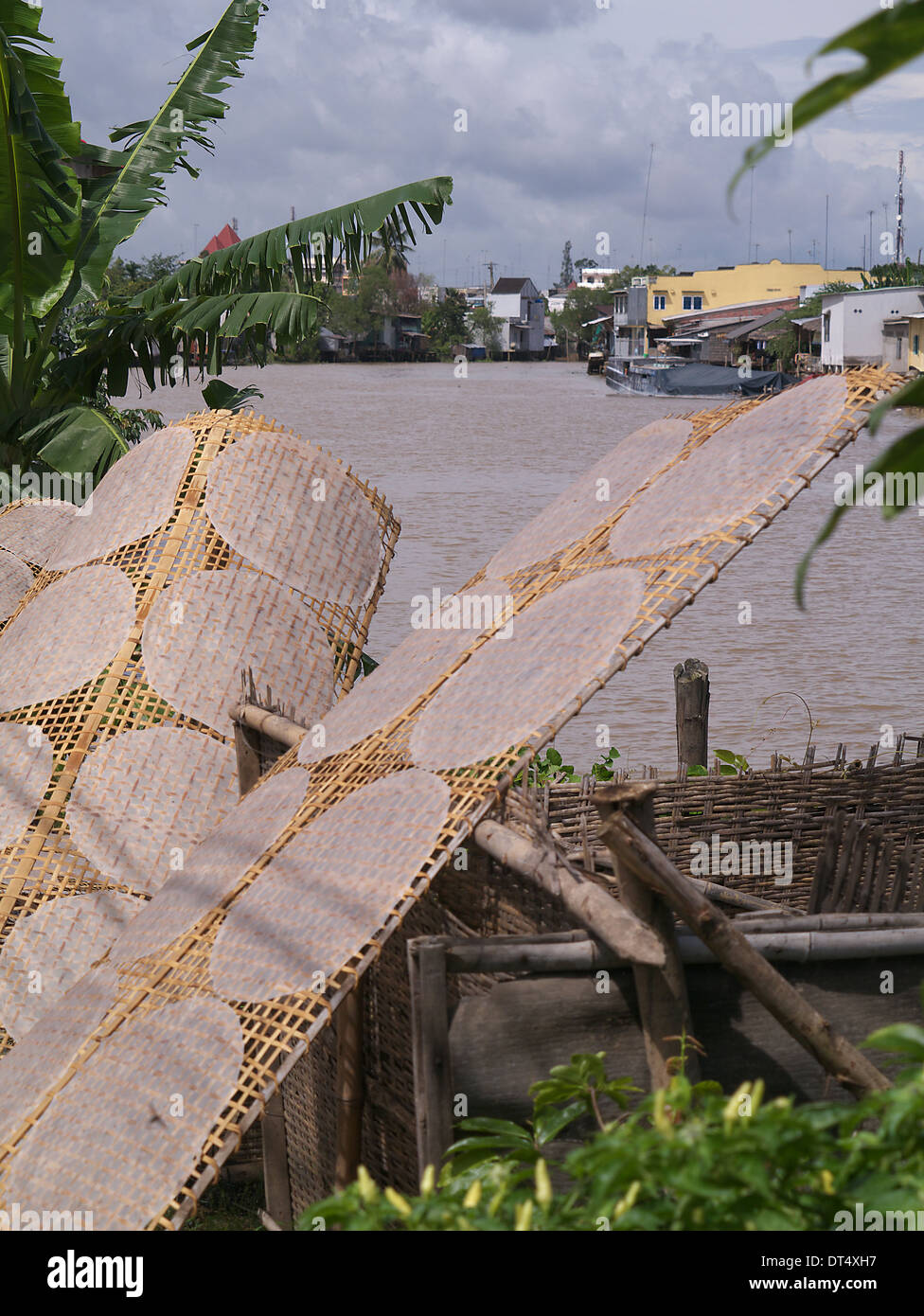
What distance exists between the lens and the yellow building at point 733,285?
270 feet

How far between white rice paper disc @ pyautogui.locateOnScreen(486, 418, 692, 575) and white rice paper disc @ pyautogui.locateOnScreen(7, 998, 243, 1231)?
5.18 ft

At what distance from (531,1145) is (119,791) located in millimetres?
2298

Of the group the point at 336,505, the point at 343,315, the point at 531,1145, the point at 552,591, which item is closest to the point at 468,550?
the point at 336,505

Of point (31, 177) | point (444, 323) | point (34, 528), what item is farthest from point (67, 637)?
point (444, 323)

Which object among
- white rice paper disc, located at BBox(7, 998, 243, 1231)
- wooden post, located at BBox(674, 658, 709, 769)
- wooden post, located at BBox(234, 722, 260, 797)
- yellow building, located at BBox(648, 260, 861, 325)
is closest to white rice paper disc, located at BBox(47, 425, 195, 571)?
wooden post, located at BBox(234, 722, 260, 797)

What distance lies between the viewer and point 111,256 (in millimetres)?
10008

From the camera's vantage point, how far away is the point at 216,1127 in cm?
256

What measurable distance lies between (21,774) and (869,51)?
3419mm

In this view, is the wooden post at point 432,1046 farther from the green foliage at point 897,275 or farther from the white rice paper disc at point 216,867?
the green foliage at point 897,275

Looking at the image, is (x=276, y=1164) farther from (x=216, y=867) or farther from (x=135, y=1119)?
(x=135, y=1119)

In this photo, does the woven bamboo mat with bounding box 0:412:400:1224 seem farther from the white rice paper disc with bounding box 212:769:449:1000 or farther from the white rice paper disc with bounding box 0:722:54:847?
the white rice paper disc with bounding box 212:769:449:1000

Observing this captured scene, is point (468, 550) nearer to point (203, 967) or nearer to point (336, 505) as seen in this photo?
point (336, 505)
